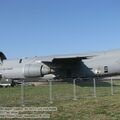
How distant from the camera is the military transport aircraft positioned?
133 feet

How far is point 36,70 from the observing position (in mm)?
40219

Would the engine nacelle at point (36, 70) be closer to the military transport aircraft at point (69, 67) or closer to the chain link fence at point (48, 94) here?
the military transport aircraft at point (69, 67)

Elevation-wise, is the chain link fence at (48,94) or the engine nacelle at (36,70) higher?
the engine nacelle at (36,70)

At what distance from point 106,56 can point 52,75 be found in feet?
23.1

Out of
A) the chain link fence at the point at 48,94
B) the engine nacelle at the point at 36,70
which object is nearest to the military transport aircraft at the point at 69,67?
the engine nacelle at the point at 36,70

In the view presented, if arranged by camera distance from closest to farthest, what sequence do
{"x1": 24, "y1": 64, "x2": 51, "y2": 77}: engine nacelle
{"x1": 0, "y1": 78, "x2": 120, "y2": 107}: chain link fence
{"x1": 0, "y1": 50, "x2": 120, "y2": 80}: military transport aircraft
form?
{"x1": 0, "y1": 78, "x2": 120, "y2": 107}: chain link fence → {"x1": 24, "y1": 64, "x2": 51, "y2": 77}: engine nacelle → {"x1": 0, "y1": 50, "x2": 120, "y2": 80}: military transport aircraft

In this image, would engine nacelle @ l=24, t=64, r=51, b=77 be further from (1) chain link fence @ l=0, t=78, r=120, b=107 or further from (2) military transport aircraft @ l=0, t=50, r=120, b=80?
(1) chain link fence @ l=0, t=78, r=120, b=107

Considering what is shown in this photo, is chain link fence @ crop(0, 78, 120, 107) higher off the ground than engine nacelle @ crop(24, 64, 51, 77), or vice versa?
engine nacelle @ crop(24, 64, 51, 77)

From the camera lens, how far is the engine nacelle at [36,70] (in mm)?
40188

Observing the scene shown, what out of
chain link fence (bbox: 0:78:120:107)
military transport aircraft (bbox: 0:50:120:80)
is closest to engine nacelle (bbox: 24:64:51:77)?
military transport aircraft (bbox: 0:50:120:80)

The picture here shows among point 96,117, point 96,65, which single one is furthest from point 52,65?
point 96,117

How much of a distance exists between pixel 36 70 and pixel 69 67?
4708 millimetres

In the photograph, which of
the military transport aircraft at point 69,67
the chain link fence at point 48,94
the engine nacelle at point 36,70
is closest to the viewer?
the chain link fence at point 48,94

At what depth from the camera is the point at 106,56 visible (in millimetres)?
42188
